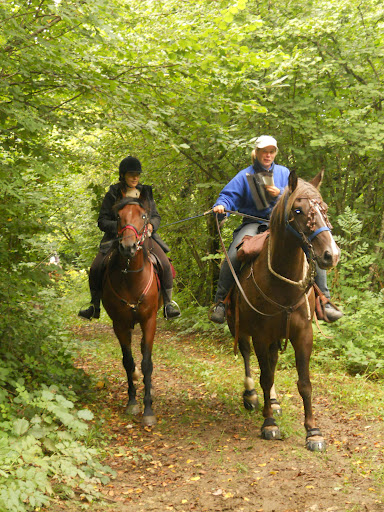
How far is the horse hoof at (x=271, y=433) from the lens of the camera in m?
5.48

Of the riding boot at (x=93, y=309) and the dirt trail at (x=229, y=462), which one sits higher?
the riding boot at (x=93, y=309)

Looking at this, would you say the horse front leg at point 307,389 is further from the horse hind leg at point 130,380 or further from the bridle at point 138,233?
the horse hind leg at point 130,380

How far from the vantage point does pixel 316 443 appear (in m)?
5.09

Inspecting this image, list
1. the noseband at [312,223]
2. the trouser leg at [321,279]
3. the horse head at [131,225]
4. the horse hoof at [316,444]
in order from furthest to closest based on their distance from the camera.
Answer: the horse head at [131,225]
the trouser leg at [321,279]
the horse hoof at [316,444]
the noseband at [312,223]

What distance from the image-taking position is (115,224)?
6.59m

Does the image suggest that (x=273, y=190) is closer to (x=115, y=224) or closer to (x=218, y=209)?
(x=218, y=209)

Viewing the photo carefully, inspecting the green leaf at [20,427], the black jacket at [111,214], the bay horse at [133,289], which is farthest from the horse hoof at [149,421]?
the black jacket at [111,214]

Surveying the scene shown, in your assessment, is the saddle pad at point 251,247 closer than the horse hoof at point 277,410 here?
Yes

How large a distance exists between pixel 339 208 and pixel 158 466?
21.9 feet

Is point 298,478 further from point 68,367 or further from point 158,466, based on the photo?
point 68,367

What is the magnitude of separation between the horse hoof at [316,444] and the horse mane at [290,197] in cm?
217

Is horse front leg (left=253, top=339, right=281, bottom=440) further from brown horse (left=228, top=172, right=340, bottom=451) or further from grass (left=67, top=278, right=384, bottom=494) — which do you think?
grass (left=67, top=278, right=384, bottom=494)

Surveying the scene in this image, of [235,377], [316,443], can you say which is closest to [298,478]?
[316,443]

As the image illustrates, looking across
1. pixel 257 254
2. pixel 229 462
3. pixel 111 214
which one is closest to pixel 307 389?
pixel 229 462
